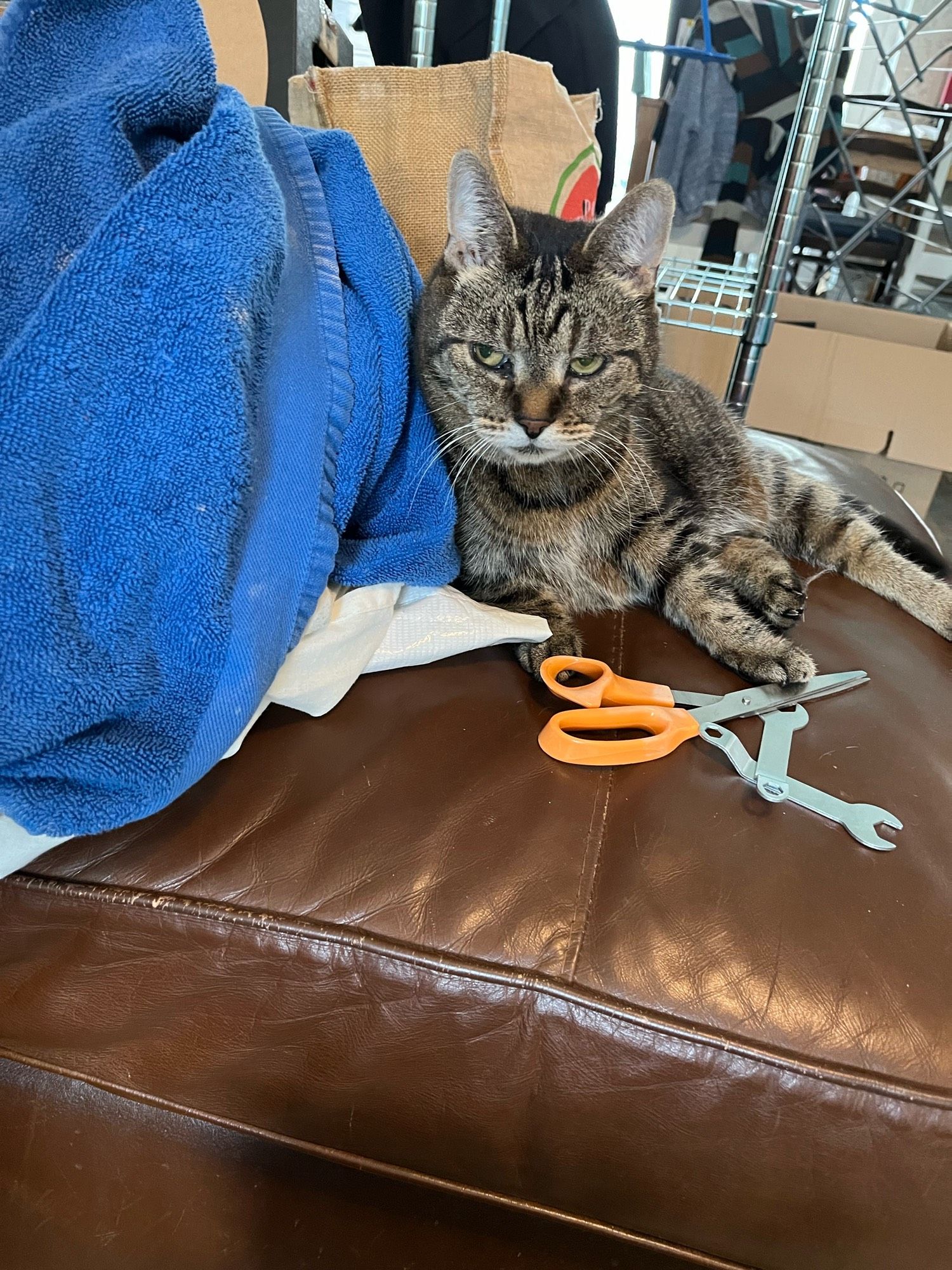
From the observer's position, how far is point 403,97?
1009 millimetres

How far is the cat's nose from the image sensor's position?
81 centimetres

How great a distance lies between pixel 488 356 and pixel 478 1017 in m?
0.64

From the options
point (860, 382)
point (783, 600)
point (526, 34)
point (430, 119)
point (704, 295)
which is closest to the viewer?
point (783, 600)

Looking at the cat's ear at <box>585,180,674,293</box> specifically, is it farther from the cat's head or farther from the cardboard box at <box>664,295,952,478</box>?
the cardboard box at <box>664,295,952,478</box>

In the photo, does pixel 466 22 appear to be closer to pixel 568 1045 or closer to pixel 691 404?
pixel 691 404

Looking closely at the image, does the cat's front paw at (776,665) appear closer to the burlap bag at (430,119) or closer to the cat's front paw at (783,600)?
the cat's front paw at (783,600)

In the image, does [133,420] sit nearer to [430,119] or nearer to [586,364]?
→ [586,364]

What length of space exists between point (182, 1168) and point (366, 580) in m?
0.53

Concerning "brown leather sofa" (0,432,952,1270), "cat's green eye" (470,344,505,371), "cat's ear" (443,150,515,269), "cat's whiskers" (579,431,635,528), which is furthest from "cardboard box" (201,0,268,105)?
"brown leather sofa" (0,432,952,1270)

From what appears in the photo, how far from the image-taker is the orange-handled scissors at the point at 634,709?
66 centimetres

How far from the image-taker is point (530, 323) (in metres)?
0.82

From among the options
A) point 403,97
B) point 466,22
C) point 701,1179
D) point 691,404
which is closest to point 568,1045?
point 701,1179

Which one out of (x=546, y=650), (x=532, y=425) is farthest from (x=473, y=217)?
(x=546, y=650)

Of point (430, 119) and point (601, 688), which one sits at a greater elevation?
point (430, 119)
